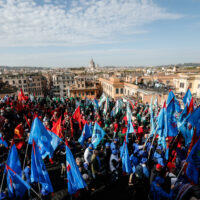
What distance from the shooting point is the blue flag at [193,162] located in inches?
179

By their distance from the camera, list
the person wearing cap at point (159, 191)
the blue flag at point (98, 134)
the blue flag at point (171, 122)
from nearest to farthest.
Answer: the person wearing cap at point (159, 191) → the blue flag at point (171, 122) → the blue flag at point (98, 134)

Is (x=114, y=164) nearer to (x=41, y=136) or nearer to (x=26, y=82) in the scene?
(x=41, y=136)

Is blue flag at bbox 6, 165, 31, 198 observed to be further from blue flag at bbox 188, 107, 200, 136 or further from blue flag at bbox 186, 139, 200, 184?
blue flag at bbox 188, 107, 200, 136

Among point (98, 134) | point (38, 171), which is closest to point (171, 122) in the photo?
point (98, 134)

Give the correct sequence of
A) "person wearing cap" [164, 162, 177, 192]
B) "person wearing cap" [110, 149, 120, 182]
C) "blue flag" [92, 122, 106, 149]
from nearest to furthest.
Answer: "person wearing cap" [164, 162, 177, 192]
"person wearing cap" [110, 149, 120, 182]
"blue flag" [92, 122, 106, 149]

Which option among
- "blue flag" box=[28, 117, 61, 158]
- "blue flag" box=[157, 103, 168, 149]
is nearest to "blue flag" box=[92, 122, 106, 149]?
"blue flag" box=[28, 117, 61, 158]

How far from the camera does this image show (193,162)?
4621 millimetres

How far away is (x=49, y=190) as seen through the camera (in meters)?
4.82

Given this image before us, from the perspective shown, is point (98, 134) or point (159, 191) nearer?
point (159, 191)

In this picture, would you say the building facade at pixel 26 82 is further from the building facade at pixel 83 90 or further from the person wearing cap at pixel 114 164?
the person wearing cap at pixel 114 164

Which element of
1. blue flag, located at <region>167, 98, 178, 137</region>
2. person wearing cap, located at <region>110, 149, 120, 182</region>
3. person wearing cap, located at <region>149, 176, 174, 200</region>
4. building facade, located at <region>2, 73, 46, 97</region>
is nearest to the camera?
person wearing cap, located at <region>149, 176, 174, 200</region>

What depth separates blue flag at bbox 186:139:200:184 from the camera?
4543 mm

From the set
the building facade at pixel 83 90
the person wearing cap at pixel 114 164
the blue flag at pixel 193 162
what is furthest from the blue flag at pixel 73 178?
the building facade at pixel 83 90

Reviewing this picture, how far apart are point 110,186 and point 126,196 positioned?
0.80 metres
